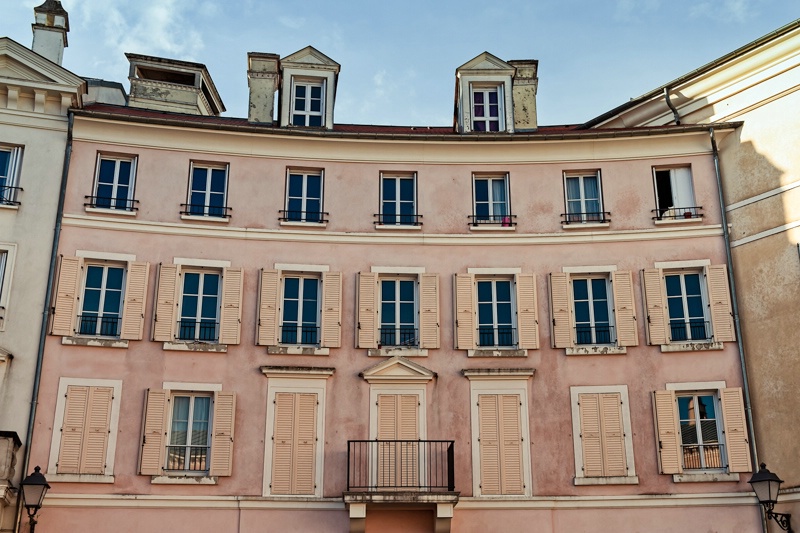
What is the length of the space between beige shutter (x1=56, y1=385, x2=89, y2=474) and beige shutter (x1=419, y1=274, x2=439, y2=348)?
304 inches

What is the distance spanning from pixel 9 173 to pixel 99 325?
436cm

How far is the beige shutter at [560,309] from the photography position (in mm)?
22156

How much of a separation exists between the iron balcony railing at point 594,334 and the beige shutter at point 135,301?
33.3 feet

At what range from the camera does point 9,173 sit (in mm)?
22422

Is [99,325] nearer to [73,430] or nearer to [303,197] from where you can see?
[73,430]

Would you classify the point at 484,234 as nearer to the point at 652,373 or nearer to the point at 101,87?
the point at 652,373

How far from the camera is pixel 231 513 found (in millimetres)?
20531

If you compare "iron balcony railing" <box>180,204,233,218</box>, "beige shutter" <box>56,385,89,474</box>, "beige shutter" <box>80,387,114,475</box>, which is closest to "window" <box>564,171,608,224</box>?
"iron balcony railing" <box>180,204,233,218</box>

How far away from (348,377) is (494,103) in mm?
8824

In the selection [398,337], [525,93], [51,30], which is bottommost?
[398,337]

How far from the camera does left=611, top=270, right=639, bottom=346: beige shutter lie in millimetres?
22062

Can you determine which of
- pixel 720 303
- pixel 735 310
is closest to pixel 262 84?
pixel 720 303

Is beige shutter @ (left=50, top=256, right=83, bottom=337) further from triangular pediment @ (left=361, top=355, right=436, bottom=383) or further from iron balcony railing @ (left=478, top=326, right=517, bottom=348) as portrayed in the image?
iron balcony railing @ (left=478, top=326, right=517, bottom=348)

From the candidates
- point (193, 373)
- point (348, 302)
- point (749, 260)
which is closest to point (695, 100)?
point (749, 260)
